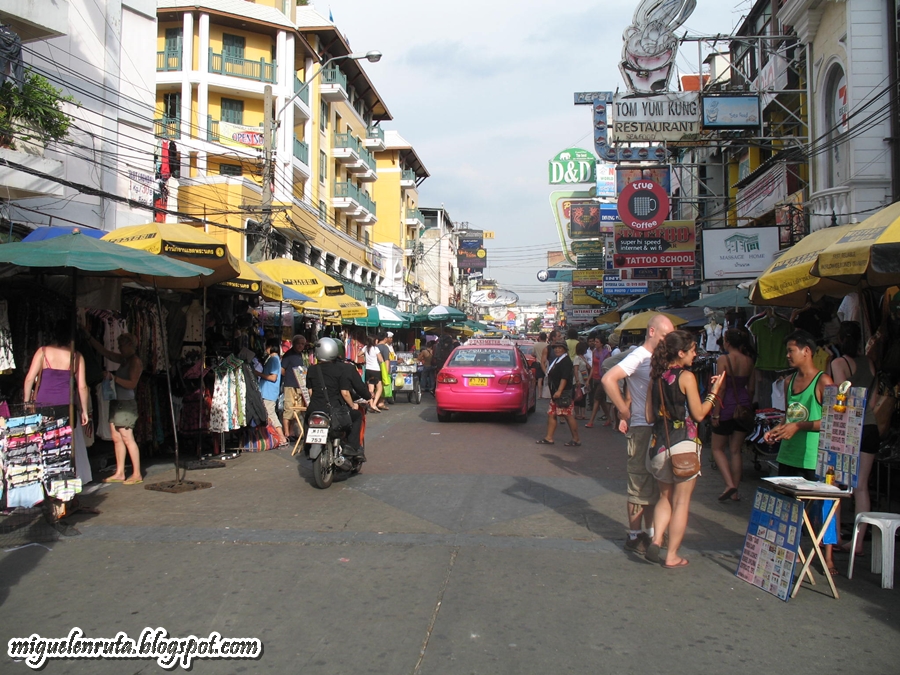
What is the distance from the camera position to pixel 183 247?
29.8 ft

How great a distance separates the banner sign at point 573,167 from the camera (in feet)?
114

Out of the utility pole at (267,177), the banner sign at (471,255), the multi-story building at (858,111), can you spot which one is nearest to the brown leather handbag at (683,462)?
the multi-story building at (858,111)

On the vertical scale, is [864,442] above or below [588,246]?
below

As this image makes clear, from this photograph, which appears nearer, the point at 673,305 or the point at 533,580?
the point at 533,580

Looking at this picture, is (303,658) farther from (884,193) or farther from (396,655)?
(884,193)

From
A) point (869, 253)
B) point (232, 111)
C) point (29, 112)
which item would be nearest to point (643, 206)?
point (29, 112)

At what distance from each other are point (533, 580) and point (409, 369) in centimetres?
1482

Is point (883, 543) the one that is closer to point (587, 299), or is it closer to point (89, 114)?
point (89, 114)

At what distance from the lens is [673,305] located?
82.1 feet

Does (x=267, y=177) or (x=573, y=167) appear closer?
(x=267, y=177)

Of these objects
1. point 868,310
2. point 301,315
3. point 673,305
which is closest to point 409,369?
point 301,315

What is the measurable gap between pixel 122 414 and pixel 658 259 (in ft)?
52.0

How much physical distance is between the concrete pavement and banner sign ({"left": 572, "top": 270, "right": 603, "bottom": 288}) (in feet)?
84.7

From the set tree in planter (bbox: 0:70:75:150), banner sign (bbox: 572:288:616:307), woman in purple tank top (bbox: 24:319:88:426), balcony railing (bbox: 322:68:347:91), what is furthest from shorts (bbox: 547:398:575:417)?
banner sign (bbox: 572:288:616:307)
